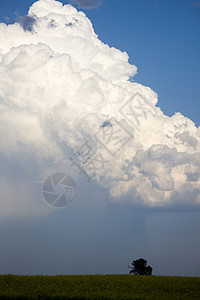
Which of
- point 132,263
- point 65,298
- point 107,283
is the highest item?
point 132,263

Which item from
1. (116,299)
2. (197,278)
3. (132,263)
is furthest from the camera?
(132,263)

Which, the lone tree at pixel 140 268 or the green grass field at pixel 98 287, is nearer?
the green grass field at pixel 98 287

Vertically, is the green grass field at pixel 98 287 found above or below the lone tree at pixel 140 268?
below

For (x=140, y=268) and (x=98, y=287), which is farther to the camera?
(x=140, y=268)

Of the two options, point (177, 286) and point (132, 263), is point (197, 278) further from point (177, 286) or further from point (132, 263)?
point (132, 263)

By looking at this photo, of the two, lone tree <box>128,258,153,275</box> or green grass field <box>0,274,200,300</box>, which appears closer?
green grass field <box>0,274,200,300</box>

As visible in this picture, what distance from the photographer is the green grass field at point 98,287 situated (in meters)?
33.4

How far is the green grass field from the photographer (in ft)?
110

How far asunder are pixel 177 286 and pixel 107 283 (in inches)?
285

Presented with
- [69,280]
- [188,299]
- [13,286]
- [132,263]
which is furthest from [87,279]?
[132,263]

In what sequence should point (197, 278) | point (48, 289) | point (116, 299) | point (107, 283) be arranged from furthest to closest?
point (197, 278) → point (107, 283) → point (48, 289) → point (116, 299)

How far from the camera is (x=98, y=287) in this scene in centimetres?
3622

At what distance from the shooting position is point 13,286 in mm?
36781

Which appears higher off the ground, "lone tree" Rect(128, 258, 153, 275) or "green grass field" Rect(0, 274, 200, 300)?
"lone tree" Rect(128, 258, 153, 275)
